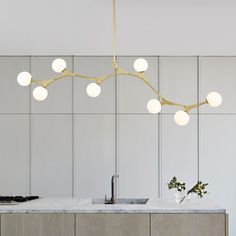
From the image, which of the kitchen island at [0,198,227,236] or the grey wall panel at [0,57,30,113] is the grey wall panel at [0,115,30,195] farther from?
the kitchen island at [0,198,227,236]

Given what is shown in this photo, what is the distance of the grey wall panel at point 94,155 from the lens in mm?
6344

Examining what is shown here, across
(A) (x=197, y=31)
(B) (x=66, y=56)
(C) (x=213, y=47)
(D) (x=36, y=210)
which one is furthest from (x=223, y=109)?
(D) (x=36, y=210)

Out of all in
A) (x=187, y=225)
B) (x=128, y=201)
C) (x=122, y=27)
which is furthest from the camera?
(x=122, y=27)

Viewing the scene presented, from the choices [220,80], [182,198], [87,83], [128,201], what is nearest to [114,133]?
[87,83]

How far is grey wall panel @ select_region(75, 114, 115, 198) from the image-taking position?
634 cm

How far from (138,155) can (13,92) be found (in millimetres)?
1596

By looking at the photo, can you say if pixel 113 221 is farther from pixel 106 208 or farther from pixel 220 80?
pixel 220 80

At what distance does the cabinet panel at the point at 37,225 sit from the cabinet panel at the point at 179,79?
2.47m

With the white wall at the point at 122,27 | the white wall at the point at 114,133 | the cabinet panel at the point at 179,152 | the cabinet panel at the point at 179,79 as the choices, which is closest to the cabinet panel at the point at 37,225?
the white wall at the point at 122,27

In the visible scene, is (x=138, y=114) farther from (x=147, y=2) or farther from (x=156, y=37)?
(x=147, y=2)

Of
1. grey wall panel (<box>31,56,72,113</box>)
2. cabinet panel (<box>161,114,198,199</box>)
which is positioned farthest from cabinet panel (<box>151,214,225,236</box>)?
grey wall panel (<box>31,56,72,113</box>)

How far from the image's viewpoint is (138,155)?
6.36 meters

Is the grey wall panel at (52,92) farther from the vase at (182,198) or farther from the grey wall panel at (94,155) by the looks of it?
the vase at (182,198)

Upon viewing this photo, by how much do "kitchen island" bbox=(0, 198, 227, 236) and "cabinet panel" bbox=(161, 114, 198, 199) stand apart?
2.06 meters
